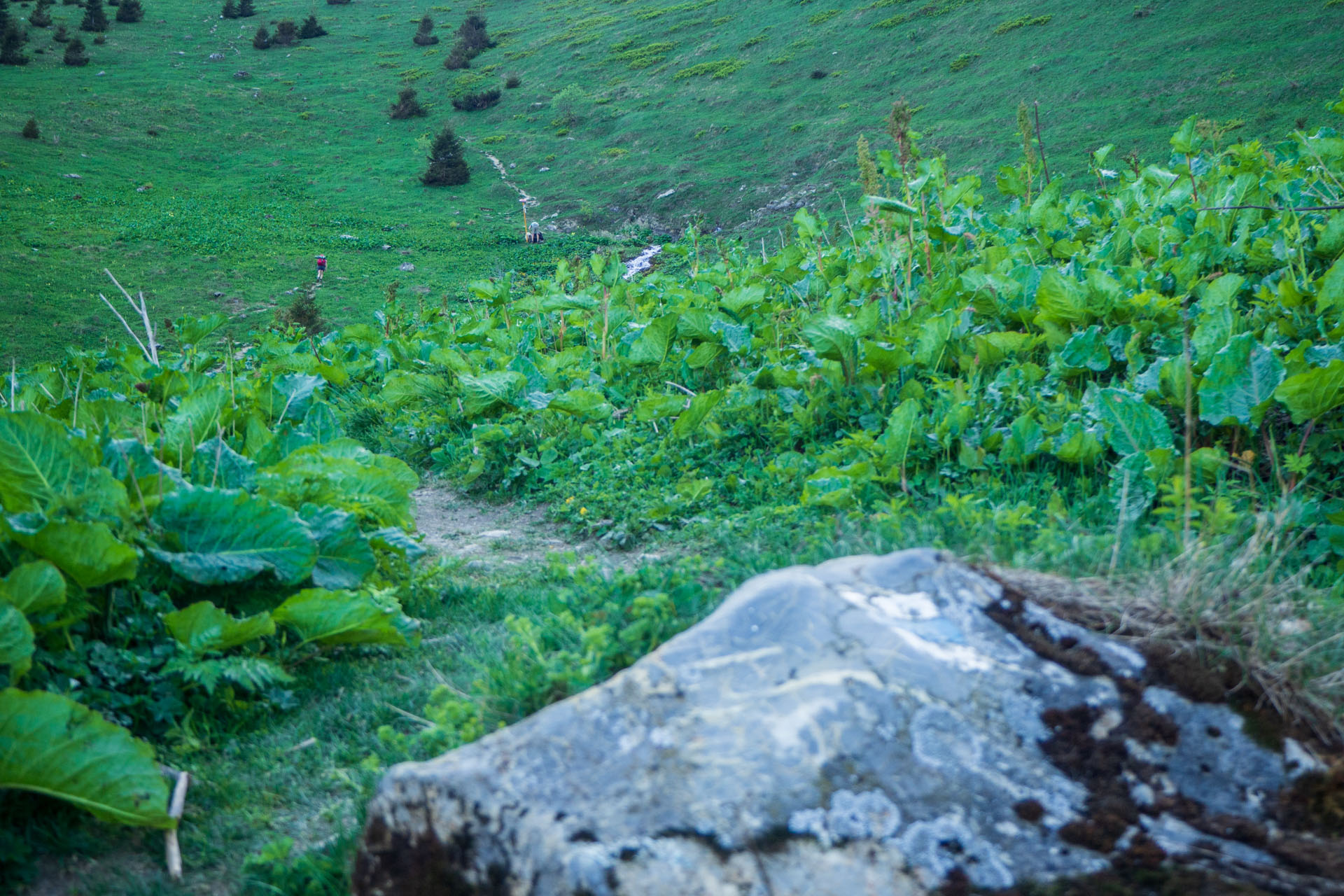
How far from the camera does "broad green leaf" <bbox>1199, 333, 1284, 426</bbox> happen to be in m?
3.17

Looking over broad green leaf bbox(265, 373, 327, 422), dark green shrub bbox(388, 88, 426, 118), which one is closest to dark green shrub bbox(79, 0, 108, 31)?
dark green shrub bbox(388, 88, 426, 118)

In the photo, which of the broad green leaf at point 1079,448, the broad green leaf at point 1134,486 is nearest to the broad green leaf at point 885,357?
the broad green leaf at point 1079,448

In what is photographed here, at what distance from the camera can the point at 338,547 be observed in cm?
327

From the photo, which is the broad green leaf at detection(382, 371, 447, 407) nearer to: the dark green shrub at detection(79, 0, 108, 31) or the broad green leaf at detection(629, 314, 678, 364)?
the broad green leaf at detection(629, 314, 678, 364)

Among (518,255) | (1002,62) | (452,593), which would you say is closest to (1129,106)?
(1002,62)

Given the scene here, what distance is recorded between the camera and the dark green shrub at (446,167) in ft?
102

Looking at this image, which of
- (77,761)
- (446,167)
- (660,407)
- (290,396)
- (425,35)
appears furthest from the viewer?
(425,35)

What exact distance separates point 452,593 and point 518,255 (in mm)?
21601

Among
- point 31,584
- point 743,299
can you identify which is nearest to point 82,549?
point 31,584

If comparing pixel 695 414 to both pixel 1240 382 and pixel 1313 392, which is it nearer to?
pixel 1240 382

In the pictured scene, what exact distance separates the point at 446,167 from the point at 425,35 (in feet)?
76.5

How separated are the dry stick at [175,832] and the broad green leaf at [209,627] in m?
0.42

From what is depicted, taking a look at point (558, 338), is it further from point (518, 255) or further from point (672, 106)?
point (672, 106)

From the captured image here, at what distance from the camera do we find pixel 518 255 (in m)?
24.2
